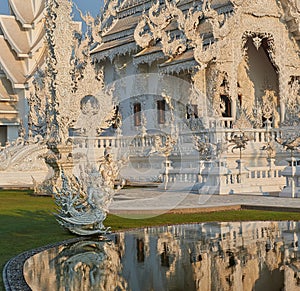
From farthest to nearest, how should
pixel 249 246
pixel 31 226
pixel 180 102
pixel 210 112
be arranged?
pixel 180 102 → pixel 210 112 → pixel 31 226 → pixel 249 246

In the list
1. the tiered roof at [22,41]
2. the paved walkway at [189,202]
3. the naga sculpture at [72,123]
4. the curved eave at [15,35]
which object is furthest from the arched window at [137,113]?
the curved eave at [15,35]

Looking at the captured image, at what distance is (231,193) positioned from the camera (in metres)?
12.6

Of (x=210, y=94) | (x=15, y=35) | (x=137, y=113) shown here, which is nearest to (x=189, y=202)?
(x=210, y=94)

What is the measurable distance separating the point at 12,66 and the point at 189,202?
22600mm

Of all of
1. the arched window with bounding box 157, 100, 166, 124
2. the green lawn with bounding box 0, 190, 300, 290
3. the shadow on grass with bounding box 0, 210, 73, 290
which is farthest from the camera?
the arched window with bounding box 157, 100, 166, 124

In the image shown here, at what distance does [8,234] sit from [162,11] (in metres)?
14.1

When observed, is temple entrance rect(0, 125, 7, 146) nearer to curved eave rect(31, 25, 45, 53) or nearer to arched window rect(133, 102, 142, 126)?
curved eave rect(31, 25, 45, 53)

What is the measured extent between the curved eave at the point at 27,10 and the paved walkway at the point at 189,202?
21429 millimetres

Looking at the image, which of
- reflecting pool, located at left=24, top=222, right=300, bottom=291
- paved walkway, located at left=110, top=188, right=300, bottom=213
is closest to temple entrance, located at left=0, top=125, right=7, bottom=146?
paved walkway, located at left=110, top=188, right=300, bottom=213

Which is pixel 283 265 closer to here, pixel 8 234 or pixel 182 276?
pixel 182 276

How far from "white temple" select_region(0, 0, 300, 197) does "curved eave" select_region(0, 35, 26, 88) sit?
8.47m

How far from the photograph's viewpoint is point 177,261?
238 inches

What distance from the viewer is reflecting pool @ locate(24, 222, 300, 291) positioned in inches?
200

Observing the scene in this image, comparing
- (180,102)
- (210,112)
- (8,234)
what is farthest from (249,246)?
(180,102)
